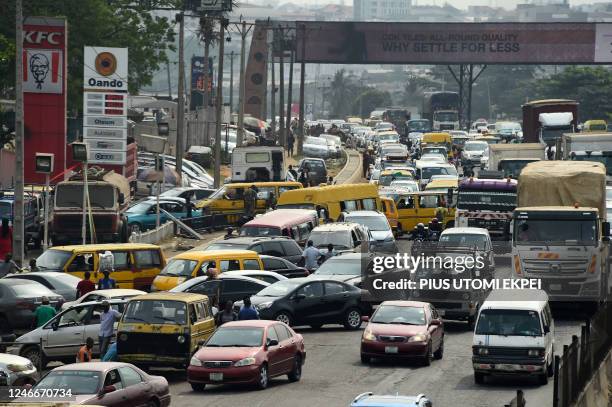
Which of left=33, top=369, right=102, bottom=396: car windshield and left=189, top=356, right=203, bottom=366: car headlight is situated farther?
left=189, top=356, right=203, bottom=366: car headlight

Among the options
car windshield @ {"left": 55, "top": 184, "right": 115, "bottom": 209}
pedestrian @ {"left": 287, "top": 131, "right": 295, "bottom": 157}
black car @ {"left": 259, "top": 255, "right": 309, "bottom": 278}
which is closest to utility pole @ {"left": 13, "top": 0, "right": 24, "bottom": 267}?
black car @ {"left": 259, "top": 255, "right": 309, "bottom": 278}

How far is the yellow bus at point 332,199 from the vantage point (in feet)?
165

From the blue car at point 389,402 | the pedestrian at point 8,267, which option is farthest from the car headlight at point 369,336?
the pedestrian at point 8,267

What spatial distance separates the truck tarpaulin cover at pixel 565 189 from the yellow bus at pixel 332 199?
12.2m

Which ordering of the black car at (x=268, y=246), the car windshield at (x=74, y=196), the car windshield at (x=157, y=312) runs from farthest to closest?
1. the car windshield at (x=74, y=196)
2. the black car at (x=268, y=246)
3. the car windshield at (x=157, y=312)

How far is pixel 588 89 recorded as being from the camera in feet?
542

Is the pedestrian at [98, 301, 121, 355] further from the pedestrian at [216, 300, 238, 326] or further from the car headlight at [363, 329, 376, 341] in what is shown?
the car headlight at [363, 329, 376, 341]

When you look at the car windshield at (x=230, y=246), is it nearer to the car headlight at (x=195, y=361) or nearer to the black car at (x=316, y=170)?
the car headlight at (x=195, y=361)

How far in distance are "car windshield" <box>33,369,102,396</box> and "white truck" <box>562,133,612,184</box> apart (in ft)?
113

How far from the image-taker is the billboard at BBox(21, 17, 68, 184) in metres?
51.7

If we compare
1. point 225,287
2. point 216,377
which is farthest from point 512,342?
point 225,287

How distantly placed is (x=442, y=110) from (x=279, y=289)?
96.3 metres

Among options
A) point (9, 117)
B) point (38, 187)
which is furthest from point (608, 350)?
point (9, 117)

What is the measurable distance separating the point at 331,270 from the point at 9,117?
32.5 meters
